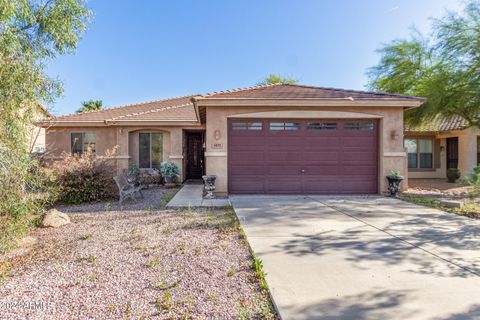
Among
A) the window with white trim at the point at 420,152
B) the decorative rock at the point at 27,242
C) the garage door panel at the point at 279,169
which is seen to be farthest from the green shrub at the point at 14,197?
the window with white trim at the point at 420,152

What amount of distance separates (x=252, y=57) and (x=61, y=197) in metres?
21.5

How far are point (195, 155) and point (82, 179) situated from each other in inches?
320

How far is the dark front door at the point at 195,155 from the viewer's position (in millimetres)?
16750

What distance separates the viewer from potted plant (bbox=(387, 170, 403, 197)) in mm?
10133

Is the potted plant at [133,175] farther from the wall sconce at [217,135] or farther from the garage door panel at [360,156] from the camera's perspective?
the garage door panel at [360,156]

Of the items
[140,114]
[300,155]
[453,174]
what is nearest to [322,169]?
[300,155]

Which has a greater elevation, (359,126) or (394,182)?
(359,126)

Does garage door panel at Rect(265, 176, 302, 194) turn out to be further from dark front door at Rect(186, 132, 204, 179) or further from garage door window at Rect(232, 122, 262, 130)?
→ dark front door at Rect(186, 132, 204, 179)

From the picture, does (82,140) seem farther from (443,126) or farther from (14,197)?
(443,126)

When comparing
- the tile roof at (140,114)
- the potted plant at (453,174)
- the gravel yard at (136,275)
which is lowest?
the gravel yard at (136,275)

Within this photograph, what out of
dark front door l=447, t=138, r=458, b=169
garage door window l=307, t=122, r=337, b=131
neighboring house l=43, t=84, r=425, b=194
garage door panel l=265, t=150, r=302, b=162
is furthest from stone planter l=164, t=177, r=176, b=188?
dark front door l=447, t=138, r=458, b=169

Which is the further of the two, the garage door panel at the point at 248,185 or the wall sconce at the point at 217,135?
the garage door panel at the point at 248,185

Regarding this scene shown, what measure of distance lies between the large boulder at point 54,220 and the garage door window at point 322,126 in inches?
319

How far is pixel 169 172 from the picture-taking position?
13836mm
